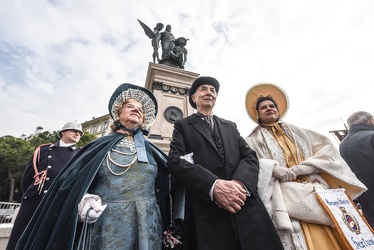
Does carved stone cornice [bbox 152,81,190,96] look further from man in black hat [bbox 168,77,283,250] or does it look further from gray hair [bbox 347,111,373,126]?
man in black hat [bbox 168,77,283,250]

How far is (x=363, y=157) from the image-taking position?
3.01 meters

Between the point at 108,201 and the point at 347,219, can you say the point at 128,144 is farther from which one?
the point at 347,219

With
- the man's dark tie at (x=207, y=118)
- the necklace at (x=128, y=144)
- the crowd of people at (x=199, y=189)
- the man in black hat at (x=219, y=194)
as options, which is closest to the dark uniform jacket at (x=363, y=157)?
the crowd of people at (x=199, y=189)

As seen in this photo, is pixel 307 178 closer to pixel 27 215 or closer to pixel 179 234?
pixel 179 234

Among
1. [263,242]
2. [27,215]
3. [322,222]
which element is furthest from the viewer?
[27,215]

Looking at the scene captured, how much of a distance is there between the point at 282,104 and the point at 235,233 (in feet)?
7.17

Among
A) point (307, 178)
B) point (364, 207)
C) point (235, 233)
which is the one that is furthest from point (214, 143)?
point (364, 207)

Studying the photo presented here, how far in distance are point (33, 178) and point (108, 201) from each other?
239 cm

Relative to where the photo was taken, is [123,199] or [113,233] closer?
[113,233]

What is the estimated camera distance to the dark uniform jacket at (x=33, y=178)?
281cm

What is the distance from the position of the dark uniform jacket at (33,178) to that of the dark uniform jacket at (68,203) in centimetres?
138

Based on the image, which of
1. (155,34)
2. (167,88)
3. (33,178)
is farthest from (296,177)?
(155,34)

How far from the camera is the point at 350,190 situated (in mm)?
1997

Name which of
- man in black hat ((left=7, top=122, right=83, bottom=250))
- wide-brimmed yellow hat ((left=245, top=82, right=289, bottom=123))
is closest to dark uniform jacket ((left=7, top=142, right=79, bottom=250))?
man in black hat ((left=7, top=122, right=83, bottom=250))
